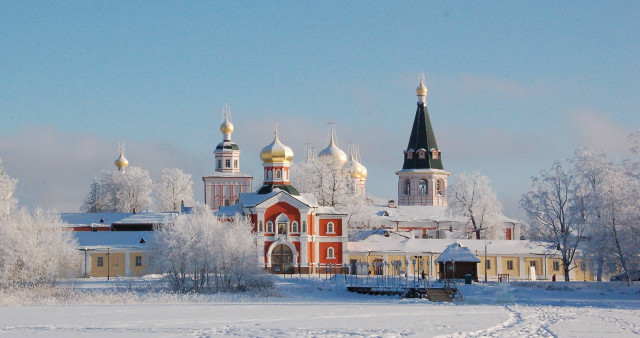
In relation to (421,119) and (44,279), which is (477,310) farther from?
(421,119)

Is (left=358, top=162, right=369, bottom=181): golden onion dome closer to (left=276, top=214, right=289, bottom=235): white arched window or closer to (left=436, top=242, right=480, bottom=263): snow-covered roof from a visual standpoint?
(left=276, top=214, right=289, bottom=235): white arched window

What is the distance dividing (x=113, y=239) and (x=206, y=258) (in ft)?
46.2

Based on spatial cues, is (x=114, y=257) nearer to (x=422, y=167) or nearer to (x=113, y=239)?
(x=113, y=239)

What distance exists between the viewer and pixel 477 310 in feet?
112

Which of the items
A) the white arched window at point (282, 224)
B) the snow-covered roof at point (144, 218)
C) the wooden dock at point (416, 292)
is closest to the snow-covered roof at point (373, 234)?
the white arched window at point (282, 224)

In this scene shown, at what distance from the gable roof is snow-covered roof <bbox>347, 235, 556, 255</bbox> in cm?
2115

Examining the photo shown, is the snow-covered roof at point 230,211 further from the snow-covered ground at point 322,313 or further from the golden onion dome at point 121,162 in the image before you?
the golden onion dome at point 121,162

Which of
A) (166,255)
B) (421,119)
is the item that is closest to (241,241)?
(166,255)

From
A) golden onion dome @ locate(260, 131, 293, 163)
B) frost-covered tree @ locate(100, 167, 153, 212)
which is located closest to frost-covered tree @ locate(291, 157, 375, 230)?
golden onion dome @ locate(260, 131, 293, 163)

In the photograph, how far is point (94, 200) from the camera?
8719cm

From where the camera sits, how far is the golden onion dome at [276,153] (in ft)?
198

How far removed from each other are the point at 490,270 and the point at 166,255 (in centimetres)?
2308

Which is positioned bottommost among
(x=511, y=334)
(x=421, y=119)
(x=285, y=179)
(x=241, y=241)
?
(x=511, y=334)

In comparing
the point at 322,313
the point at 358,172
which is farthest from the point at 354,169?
the point at 322,313
